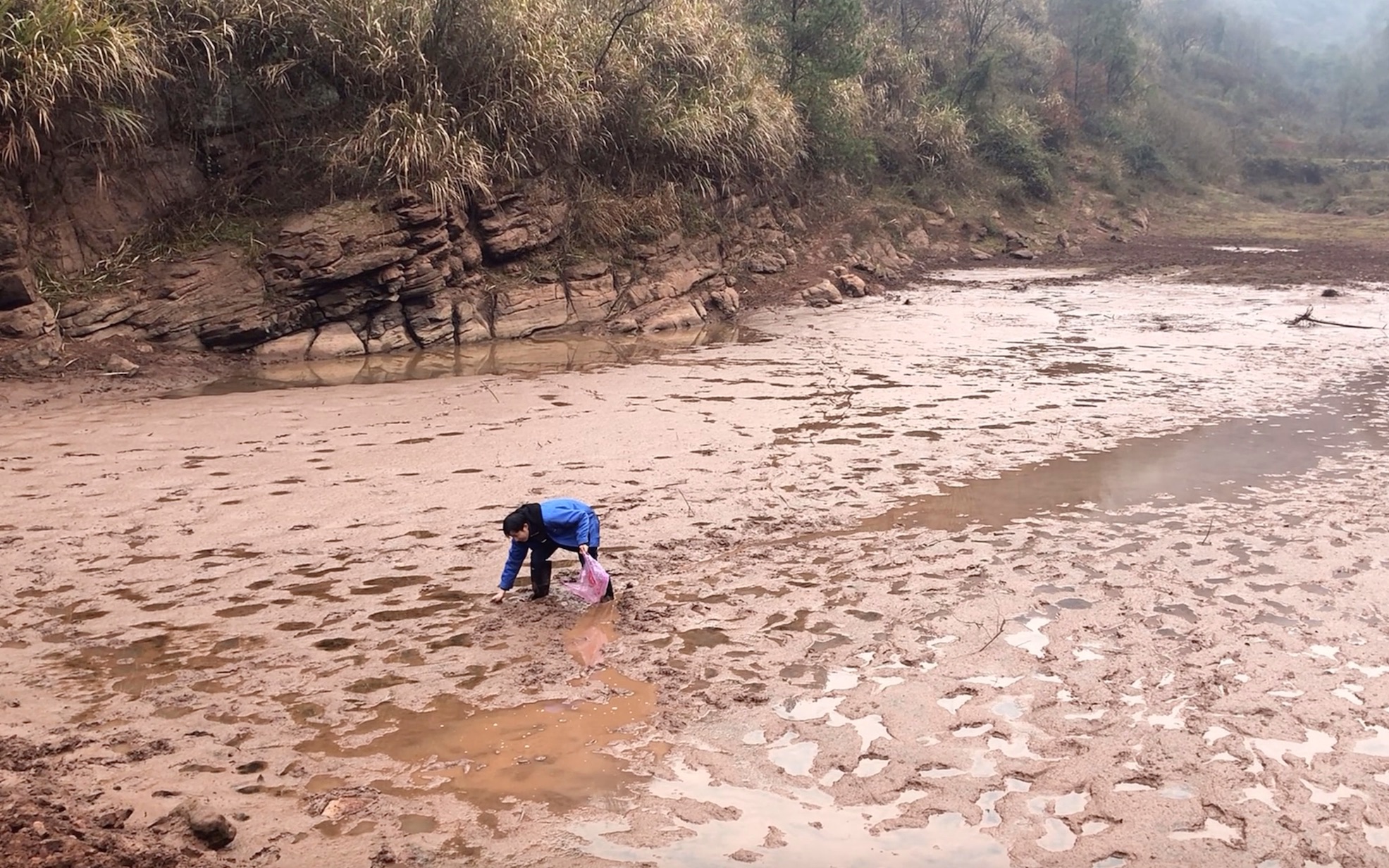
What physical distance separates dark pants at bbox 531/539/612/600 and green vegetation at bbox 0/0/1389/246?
8283 mm

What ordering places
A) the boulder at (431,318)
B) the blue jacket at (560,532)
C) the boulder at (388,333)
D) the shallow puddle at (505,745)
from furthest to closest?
the boulder at (431,318) < the boulder at (388,333) < the blue jacket at (560,532) < the shallow puddle at (505,745)

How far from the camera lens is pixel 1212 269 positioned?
20.2 m

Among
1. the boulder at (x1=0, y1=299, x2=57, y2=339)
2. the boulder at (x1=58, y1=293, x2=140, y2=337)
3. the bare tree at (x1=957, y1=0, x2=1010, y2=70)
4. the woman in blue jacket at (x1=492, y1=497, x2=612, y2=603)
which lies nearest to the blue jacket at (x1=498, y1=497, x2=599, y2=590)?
the woman in blue jacket at (x1=492, y1=497, x2=612, y2=603)

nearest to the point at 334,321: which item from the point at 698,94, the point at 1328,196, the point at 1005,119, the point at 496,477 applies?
the point at 496,477

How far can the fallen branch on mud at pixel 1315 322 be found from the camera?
13.7 meters

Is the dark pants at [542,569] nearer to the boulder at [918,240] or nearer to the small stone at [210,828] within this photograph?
the small stone at [210,828]

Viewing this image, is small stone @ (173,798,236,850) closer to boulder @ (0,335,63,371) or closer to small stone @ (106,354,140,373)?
small stone @ (106,354,140,373)

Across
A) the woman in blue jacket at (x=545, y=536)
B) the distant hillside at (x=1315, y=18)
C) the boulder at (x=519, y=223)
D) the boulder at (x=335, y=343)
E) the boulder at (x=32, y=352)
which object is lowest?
the woman in blue jacket at (x=545, y=536)

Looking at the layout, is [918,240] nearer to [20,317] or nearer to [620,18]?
[620,18]

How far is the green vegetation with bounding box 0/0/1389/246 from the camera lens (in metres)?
10.7

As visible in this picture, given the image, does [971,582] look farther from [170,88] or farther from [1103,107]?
[1103,107]

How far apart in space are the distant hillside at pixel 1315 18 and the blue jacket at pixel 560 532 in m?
79.0

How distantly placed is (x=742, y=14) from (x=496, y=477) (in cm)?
1674

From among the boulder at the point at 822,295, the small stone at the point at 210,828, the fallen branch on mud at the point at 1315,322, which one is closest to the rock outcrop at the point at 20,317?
the small stone at the point at 210,828
